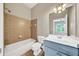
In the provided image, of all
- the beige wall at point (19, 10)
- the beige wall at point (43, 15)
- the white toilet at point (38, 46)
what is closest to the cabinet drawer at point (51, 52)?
the white toilet at point (38, 46)

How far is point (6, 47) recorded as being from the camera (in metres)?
1.49

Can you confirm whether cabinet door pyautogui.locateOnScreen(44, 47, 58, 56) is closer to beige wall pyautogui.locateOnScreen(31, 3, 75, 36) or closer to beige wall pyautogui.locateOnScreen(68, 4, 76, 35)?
beige wall pyautogui.locateOnScreen(31, 3, 75, 36)

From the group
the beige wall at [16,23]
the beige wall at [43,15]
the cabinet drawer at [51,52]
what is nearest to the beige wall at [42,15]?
the beige wall at [43,15]

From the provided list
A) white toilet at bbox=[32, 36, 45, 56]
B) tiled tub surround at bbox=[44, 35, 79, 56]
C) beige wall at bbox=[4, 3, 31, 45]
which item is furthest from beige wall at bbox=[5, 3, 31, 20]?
tiled tub surround at bbox=[44, 35, 79, 56]

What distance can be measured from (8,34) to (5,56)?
0.30 meters

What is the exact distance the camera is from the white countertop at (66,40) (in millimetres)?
1333

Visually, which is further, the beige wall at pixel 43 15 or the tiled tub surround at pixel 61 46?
the beige wall at pixel 43 15

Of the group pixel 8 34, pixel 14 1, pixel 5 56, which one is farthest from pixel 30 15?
pixel 5 56

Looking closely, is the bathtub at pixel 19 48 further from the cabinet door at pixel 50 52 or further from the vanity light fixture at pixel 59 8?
the vanity light fixture at pixel 59 8

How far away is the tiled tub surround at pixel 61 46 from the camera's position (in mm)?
1333

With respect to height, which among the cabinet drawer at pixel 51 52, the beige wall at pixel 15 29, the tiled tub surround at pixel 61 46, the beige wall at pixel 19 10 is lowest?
the cabinet drawer at pixel 51 52

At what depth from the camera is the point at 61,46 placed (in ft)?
4.66

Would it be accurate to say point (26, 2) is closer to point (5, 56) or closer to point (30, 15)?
point (30, 15)

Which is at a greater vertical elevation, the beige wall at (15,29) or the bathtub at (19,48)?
the beige wall at (15,29)
